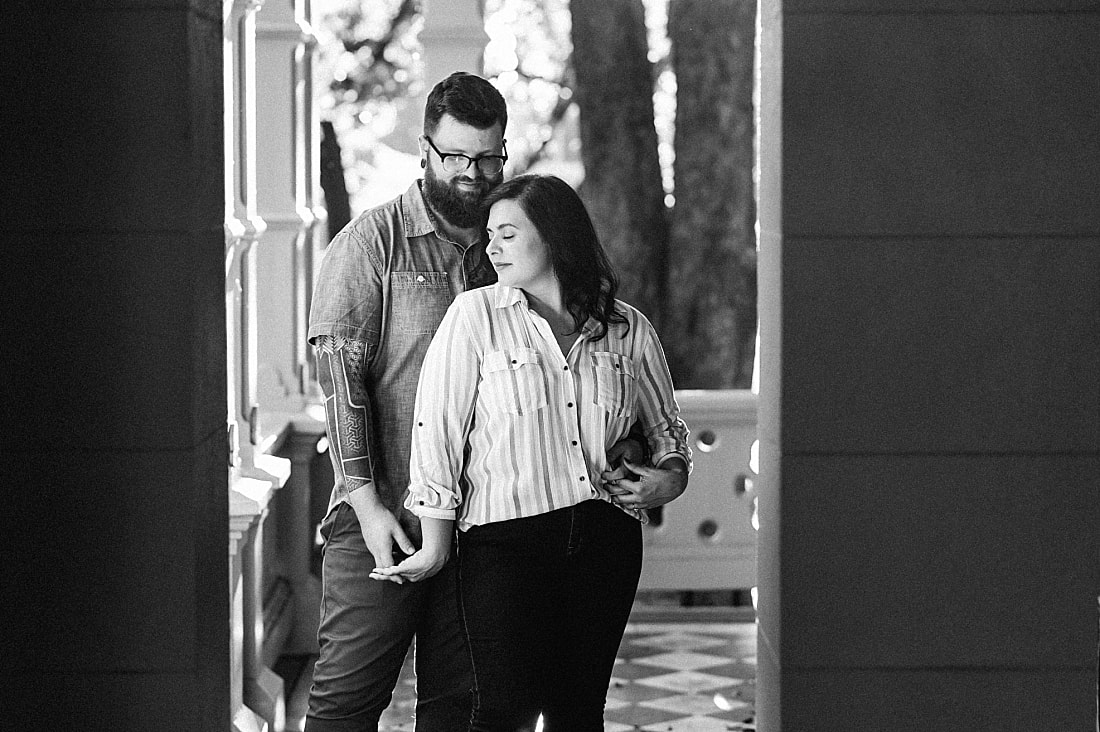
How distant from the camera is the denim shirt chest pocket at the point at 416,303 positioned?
3.37 m

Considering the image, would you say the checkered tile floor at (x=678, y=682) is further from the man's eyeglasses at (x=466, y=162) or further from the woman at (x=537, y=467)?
the man's eyeglasses at (x=466, y=162)

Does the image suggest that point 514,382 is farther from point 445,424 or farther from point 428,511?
point 428,511

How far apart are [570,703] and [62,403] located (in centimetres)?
107

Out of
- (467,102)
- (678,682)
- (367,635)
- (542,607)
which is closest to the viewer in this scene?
(542,607)

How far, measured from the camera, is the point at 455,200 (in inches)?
132

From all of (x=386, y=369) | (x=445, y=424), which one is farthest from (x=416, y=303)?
(x=445, y=424)

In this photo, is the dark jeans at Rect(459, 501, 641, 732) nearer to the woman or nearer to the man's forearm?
the woman

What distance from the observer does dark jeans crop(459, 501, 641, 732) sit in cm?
304

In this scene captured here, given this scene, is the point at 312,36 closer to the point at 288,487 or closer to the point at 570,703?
the point at 288,487

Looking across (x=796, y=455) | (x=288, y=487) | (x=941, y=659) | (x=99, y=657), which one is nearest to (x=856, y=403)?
(x=796, y=455)

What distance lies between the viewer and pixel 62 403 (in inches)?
117

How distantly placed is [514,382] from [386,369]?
0.42 m

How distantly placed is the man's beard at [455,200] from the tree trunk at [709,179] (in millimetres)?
6415

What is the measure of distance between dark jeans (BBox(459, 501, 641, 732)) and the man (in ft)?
0.99
